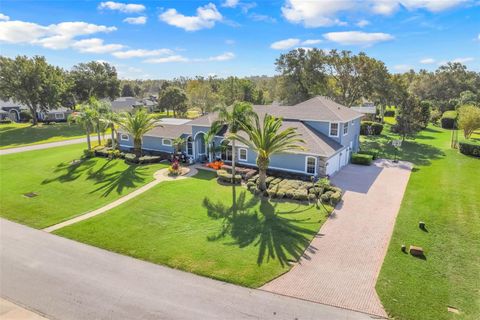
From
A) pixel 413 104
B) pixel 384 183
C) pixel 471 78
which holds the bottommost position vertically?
pixel 384 183

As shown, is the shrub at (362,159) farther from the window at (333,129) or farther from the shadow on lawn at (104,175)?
the shadow on lawn at (104,175)

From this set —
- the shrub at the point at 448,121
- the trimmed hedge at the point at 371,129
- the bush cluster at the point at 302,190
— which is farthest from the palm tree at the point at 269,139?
the shrub at the point at 448,121

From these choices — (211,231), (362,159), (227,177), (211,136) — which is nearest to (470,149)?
(362,159)

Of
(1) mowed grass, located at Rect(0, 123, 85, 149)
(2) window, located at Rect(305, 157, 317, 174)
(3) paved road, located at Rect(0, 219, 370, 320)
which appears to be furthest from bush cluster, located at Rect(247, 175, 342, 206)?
(1) mowed grass, located at Rect(0, 123, 85, 149)

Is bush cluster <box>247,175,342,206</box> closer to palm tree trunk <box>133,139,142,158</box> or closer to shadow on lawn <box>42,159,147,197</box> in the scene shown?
shadow on lawn <box>42,159,147,197</box>

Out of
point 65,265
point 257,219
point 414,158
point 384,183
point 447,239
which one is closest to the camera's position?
point 65,265

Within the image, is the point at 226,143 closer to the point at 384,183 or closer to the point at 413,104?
the point at 384,183

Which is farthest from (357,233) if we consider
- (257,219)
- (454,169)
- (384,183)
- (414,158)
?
(414,158)
